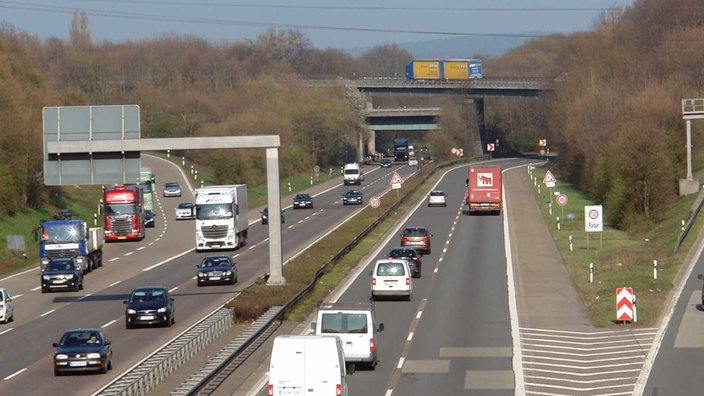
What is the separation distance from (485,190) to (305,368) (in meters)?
58.9

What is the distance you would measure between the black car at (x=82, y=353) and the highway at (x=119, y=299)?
287 millimetres

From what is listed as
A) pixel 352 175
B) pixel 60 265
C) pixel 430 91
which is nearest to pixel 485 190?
pixel 60 265

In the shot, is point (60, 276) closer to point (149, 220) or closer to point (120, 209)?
point (120, 209)

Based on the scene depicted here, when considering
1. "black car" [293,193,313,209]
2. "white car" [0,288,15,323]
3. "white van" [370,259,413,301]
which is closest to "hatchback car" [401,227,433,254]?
"white van" [370,259,413,301]

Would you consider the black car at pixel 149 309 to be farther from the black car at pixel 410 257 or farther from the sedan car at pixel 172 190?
the sedan car at pixel 172 190

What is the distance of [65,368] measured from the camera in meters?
28.9

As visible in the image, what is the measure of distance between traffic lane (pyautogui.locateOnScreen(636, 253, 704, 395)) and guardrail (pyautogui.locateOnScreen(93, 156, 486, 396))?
9.91m

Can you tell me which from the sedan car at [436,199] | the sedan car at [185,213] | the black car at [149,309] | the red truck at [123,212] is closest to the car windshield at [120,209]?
the red truck at [123,212]

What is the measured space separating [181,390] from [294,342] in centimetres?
300

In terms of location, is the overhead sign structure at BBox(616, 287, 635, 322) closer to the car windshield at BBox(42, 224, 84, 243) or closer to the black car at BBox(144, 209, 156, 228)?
the car windshield at BBox(42, 224, 84, 243)

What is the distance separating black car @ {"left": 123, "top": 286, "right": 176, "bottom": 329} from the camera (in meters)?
37.1

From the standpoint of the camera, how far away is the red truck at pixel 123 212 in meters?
69.9

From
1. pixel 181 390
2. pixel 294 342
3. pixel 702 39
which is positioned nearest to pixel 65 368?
pixel 181 390

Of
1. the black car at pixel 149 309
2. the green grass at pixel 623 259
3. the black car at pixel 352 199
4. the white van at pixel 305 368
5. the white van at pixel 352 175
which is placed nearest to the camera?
the white van at pixel 305 368
